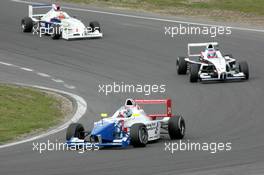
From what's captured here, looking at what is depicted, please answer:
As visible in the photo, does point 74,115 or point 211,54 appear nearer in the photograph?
point 74,115

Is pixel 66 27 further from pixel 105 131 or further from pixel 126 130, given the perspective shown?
pixel 105 131

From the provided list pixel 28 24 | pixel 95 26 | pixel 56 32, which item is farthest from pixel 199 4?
pixel 56 32

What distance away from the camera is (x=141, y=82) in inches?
1299

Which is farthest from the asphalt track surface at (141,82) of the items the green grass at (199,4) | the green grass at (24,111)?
the green grass at (199,4)

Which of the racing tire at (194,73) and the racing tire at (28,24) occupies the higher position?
the racing tire at (28,24)

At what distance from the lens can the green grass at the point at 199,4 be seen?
4656 centimetres

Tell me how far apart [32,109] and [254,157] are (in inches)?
380

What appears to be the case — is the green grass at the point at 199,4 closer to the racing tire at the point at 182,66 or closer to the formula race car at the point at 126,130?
the racing tire at the point at 182,66

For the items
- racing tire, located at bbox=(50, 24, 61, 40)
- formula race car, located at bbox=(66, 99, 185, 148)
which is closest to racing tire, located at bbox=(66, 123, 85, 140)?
formula race car, located at bbox=(66, 99, 185, 148)

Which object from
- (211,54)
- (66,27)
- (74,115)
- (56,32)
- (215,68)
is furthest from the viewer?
(56,32)

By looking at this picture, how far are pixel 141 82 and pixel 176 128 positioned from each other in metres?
9.74

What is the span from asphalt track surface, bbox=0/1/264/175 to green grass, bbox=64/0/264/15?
3.09m

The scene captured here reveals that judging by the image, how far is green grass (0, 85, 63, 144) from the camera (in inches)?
1009

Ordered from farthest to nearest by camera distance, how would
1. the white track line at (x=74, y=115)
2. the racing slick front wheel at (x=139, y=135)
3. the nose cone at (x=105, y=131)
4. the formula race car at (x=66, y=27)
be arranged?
the formula race car at (x=66, y=27) < the white track line at (x=74, y=115) < the nose cone at (x=105, y=131) < the racing slick front wheel at (x=139, y=135)
